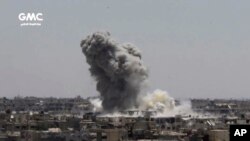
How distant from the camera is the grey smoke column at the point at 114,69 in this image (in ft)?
220

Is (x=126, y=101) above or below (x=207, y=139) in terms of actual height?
above

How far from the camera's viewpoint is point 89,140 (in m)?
49.7

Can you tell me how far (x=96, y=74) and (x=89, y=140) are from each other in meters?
19.2

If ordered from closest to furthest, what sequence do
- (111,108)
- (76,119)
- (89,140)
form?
(89,140) < (76,119) < (111,108)

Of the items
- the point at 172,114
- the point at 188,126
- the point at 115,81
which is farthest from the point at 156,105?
the point at 188,126

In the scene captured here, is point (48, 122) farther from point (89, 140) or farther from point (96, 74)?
point (89, 140)

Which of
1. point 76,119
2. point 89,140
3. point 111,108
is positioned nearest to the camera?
point 89,140

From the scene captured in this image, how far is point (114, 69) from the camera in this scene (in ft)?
223

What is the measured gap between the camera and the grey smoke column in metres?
67.1

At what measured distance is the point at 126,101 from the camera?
72.1 meters

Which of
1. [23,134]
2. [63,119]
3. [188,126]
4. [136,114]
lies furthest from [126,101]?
[23,134]

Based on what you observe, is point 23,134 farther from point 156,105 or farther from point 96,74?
point 156,105

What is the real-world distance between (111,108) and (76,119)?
503 centimetres

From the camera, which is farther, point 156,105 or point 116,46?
point 156,105
